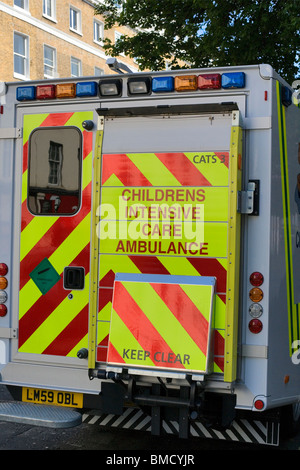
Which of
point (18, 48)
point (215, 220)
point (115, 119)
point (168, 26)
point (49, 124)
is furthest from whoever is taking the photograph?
point (18, 48)

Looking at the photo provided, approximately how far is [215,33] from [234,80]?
611 cm

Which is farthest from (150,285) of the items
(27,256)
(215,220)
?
(27,256)

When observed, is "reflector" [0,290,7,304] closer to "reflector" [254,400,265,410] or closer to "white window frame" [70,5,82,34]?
"reflector" [254,400,265,410]

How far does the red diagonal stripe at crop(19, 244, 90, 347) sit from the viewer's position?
4469 millimetres

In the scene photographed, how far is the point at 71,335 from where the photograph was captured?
14.7ft

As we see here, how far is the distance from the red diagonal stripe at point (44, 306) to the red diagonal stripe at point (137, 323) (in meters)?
0.43

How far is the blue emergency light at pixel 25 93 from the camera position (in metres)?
4.70

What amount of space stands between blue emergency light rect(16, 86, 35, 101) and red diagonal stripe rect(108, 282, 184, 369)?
1.69 metres

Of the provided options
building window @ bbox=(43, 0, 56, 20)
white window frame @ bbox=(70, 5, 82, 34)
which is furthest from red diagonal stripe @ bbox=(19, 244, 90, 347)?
white window frame @ bbox=(70, 5, 82, 34)

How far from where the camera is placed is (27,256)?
15.3 feet

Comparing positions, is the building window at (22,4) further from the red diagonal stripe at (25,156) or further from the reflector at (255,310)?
the reflector at (255,310)

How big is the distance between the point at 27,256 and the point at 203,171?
158 cm

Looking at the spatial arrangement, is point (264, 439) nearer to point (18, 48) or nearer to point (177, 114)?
point (177, 114)

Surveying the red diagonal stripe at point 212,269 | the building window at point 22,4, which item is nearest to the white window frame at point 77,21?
the building window at point 22,4
